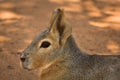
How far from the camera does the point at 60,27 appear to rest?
3891 mm

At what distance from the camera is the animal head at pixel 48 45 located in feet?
12.5

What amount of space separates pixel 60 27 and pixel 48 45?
0.24 m

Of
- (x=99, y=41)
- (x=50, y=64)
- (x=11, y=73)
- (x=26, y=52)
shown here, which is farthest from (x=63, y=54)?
(x=99, y=41)

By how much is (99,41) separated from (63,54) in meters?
2.71

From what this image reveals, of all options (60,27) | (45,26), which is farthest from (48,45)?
(45,26)

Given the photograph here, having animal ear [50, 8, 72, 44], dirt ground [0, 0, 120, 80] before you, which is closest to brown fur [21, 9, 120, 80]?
animal ear [50, 8, 72, 44]

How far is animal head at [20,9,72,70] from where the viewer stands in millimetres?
3795

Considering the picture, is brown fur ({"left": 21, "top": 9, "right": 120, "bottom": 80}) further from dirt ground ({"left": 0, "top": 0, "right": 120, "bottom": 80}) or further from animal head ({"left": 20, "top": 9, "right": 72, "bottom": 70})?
dirt ground ({"left": 0, "top": 0, "right": 120, "bottom": 80})

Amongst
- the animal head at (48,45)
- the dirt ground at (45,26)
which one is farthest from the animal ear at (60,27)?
the dirt ground at (45,26)

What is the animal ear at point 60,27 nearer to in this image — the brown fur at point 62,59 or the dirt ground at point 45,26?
the brown fur at point 62,59

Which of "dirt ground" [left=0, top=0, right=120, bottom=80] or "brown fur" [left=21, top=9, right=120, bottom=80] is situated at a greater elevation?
"brown fur" [left=21, top=9, right=120, bottom=80]

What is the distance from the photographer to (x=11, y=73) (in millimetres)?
5309

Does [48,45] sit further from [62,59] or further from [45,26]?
[45,26]

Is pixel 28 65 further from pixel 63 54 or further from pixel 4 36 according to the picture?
pixel 4 36
